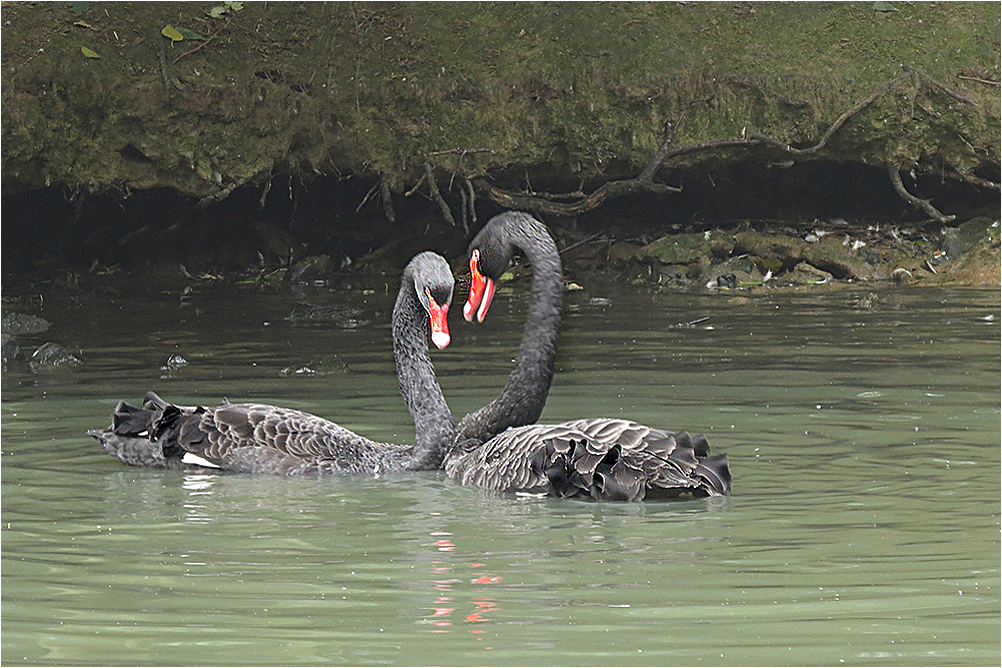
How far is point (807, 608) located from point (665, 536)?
41.7 inches

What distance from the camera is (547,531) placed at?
5395 millimetres

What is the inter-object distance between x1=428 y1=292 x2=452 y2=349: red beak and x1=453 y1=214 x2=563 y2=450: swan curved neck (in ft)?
1.10

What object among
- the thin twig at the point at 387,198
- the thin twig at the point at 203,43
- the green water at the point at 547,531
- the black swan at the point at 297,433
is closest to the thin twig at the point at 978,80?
the green water at the point at 547,531

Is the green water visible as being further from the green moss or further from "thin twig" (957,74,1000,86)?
"thin twig" (957,74,1000,86)

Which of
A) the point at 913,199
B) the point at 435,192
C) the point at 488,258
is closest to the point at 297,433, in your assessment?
the point at 488,258

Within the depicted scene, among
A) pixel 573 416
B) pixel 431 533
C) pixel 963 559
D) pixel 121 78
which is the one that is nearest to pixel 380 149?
pixel 121 78

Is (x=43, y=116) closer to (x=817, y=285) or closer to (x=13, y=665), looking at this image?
(x=817, y=285)

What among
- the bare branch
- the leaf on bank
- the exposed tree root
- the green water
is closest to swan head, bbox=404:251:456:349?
the green water

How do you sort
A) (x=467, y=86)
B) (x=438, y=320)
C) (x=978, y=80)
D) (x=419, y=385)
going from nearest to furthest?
(x=438, y=320), (x=419, y=385), (x=467, y=86), (x=978, y=80)

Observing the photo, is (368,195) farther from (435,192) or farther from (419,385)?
(419,385)

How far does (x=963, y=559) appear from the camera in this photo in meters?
4.80

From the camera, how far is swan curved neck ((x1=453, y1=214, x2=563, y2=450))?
21.6 feet

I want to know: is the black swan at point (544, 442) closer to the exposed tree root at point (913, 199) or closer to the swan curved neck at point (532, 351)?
the swan curved neck at point (532, 351)

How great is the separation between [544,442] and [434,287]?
3.68 ft
